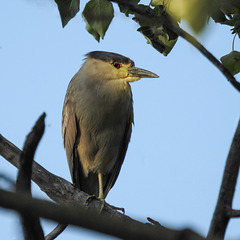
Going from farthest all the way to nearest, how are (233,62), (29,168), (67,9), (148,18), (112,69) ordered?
(112,69) < (233,62) < (67,9) < (148,18) < (29,168)

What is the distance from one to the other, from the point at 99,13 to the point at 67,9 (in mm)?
166

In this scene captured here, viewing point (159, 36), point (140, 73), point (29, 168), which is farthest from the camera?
point (140, 73)

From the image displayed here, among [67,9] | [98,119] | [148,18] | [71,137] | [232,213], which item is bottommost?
[232,213]

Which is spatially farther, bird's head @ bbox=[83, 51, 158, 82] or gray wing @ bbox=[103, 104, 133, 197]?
gray wing @ bbox=[103, 104, 133, 197]

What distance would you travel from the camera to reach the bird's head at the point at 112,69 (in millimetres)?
4012

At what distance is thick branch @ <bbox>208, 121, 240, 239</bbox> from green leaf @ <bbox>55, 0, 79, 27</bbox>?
1148mm

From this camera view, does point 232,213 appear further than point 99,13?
No

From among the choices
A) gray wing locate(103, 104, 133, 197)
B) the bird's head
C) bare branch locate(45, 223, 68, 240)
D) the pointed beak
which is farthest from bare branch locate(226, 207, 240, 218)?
gray wing locate(103, 104, 133, 197)

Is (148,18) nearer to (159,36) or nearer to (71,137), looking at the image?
(159,36)

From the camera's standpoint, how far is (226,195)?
4.34 feet

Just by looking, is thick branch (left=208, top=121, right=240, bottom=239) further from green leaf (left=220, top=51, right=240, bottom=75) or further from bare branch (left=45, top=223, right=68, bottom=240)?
bare branch (left=45, top=223, right=68, bottom=240)

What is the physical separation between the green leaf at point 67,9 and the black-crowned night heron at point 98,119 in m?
1.88

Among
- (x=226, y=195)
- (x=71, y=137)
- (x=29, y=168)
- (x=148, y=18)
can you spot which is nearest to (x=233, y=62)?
(x=148, y=18)

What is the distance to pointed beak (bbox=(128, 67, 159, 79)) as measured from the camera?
388 centimetres
